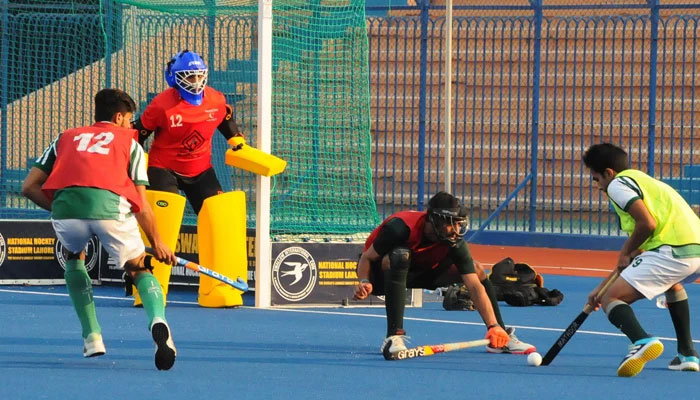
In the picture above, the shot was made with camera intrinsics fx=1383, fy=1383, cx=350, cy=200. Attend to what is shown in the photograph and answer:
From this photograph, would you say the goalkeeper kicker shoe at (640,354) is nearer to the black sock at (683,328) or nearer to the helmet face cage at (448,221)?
the black sock at (683,328)

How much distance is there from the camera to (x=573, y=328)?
26.6ft

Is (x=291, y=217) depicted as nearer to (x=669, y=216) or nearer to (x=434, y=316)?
(x=434, y=316)

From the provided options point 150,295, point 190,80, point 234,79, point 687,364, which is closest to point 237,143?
point 190,80

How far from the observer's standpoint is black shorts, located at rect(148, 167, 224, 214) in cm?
1058

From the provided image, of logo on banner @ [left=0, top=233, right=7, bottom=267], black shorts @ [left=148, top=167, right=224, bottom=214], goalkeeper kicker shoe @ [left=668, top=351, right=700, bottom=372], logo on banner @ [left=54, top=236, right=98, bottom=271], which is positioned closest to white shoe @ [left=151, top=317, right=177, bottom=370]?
goalkeeper kicker shoe @ [left=668, top=351, right=700, bottom=372]

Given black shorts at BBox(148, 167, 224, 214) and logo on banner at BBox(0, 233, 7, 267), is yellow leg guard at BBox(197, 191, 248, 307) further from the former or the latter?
logo on banner at BBox(0, 233, 7, 267)

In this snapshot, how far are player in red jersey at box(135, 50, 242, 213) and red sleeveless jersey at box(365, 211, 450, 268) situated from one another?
2.52 meters

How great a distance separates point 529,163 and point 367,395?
37.6ft

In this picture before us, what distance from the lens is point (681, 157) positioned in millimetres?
16344

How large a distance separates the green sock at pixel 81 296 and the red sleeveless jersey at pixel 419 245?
5.89ft

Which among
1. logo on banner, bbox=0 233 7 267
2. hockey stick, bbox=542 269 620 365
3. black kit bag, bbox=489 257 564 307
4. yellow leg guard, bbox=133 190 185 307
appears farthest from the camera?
logo on banner, bbox=0 233 7 267

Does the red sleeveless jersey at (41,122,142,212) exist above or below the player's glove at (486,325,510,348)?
above

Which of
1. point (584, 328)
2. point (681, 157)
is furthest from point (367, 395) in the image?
point (681, 157)

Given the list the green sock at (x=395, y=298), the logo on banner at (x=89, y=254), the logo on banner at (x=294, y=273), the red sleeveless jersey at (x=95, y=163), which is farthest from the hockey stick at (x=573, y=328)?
the logo on banner at (x=89, y=254)
